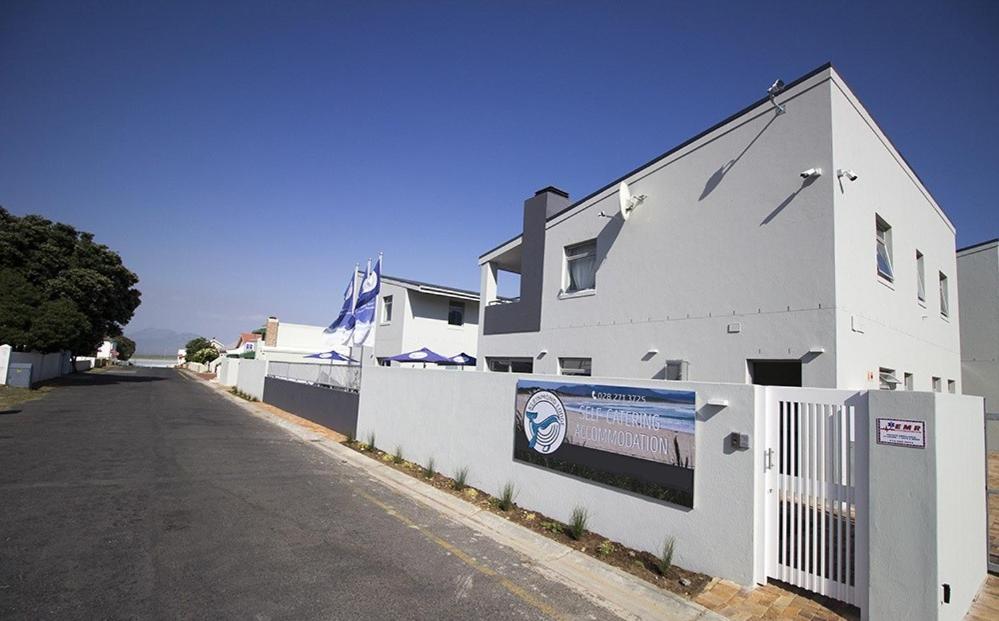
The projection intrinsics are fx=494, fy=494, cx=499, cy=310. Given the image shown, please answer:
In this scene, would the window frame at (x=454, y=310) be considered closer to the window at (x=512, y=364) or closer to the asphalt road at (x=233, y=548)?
the window at (x=512, y=364)

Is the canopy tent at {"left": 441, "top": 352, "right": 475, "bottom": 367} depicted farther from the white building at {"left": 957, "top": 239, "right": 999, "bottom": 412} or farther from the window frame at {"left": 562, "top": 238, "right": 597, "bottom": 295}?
the white building at {"left": 957, "top": 239, "right": 999, "bottom": 412}

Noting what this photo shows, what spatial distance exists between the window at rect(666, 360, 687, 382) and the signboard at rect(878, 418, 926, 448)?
5093 millimetres

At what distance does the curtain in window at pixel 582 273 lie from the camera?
12828 millimetres

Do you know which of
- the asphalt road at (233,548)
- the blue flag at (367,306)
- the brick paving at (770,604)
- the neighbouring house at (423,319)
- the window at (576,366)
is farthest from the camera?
the neighbouring house at (423,319)

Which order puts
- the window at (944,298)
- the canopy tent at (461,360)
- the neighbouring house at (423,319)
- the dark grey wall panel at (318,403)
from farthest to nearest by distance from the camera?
the neighbouring house at (423,319)
the canopy tent at (461,360)
the dark grey wall panel at (318,403)
the window at (944,298)

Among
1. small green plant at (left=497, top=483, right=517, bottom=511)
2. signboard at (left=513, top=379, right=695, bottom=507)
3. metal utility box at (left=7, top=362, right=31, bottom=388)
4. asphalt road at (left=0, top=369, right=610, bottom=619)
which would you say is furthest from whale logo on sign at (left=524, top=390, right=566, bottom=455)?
metal utility box at (left=7, top=362, right=31, bottom=388)

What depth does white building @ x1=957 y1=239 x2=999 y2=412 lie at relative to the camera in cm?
1594

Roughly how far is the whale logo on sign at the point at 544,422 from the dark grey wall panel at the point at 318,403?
26.6 ft

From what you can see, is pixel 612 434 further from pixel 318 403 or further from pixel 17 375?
pixel 17 375

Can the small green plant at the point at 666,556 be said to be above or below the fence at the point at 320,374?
below

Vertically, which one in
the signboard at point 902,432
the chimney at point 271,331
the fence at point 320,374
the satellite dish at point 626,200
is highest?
the satellite dish at point 626,200

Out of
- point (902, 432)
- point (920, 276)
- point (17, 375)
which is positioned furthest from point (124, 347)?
point (902, 432)

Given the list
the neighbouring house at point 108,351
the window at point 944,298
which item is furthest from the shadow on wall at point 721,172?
the neighbouring house at point 108,351

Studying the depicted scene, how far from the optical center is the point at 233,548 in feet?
18.2
